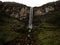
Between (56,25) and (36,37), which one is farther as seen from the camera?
(56,25)

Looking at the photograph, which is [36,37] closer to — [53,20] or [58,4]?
[53,20]

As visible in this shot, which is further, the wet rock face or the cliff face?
the wet rock face

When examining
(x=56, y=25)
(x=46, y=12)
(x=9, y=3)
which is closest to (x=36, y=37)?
(x=56, y=25)

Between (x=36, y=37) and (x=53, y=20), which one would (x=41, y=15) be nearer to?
(x=53, y=20)

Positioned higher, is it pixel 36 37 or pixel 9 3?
pixel 9 3

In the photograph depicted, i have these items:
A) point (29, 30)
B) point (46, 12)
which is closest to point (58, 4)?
point (46, 12)

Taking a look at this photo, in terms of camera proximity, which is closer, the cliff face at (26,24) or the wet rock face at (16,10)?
the cliff face at (26,24)

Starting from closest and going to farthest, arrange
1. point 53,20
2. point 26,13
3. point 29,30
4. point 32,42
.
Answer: point 32,42, point 29,30, point 53,20, point 26,13

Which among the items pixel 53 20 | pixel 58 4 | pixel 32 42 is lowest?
pixel 32 42

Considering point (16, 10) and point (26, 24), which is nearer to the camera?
point (26, 24)

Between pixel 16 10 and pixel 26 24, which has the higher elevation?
pixel 16 10

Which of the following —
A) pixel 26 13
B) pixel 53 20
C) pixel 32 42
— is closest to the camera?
pixel 32 42
